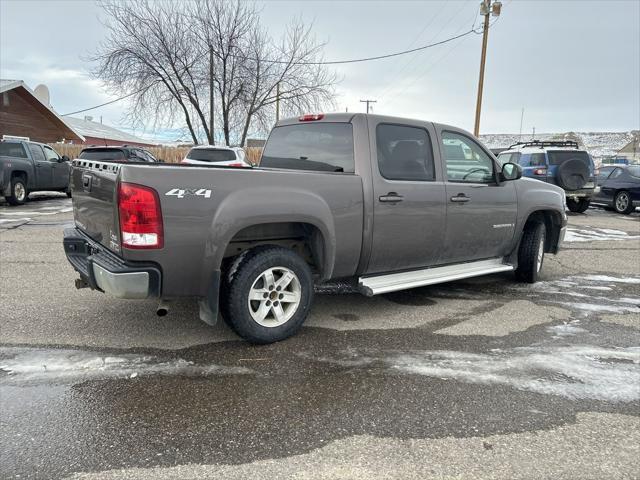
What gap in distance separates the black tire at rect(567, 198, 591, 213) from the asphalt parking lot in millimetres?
11196

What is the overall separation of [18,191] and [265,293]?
12.8 meters

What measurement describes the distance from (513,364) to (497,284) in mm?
2628

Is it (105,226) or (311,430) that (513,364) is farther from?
(105,226)

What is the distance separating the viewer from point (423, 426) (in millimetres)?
2828

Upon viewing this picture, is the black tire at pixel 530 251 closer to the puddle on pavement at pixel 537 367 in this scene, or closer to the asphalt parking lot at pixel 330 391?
the asphalt parking lot at pixel 330 391

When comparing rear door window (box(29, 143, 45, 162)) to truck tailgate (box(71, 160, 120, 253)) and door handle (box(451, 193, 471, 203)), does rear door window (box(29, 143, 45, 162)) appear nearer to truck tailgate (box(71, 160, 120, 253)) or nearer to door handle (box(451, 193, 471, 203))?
truck tailgate (box(71, 160, 120, 253))

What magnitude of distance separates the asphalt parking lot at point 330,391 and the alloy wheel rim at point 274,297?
0.77 ft

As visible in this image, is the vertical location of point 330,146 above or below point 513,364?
above

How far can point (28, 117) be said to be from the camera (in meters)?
26.6

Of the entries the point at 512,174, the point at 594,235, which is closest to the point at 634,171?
the point at 594,235

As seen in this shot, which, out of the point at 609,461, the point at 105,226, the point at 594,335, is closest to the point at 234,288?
the point at 105,226

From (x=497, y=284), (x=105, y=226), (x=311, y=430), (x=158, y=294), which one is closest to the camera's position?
(x=311, y=430)

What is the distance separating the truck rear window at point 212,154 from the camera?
1432 cm

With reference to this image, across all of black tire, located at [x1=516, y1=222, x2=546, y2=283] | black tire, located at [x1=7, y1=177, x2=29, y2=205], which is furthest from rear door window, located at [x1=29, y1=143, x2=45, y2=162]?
black tire, located at [x1=516, y1=222, x2=546, y2=283]
